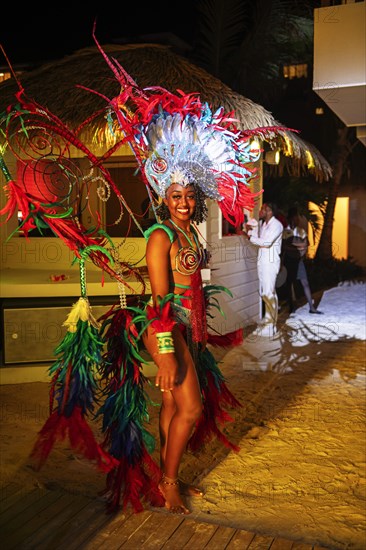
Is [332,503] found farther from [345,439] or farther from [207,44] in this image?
[207,44]

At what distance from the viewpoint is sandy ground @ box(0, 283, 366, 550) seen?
3.54 metres

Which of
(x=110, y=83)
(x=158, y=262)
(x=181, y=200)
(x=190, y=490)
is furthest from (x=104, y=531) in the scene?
(x=110, y=83)

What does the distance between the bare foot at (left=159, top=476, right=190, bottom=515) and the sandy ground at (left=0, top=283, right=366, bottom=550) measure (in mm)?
119

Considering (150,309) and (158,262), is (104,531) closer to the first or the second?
(150,309)

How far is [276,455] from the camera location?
451 cm

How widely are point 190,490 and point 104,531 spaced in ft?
2.21

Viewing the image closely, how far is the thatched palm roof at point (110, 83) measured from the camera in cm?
727

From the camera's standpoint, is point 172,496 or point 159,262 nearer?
point 159,262

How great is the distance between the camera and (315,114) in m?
20.8

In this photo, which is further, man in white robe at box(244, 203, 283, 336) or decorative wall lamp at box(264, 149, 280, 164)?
decorative wall lamp at box(264, 149, 280, 164)

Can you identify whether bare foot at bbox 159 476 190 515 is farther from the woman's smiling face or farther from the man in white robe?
the man in white robe

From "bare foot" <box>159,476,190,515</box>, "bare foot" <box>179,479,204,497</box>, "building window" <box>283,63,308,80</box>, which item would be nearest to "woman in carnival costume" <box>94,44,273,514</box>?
→ "bare foot" <box>159,476,190,515</box>

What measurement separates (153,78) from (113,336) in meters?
4.63

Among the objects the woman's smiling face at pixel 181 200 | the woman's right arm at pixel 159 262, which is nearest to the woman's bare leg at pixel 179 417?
the woman's right arm at pixel 159 262
